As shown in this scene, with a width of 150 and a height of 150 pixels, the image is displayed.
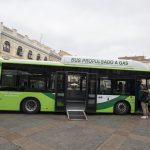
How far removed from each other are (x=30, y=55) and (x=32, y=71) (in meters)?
36.8

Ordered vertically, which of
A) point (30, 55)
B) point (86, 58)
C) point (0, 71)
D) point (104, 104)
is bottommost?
point (104, 104)

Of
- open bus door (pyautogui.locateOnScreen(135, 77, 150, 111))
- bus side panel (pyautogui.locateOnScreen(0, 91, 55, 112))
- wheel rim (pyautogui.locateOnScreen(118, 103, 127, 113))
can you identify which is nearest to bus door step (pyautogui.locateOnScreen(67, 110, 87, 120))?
bus side panel (pyautogui.locateOnScreen(0, 91, 55, 112))

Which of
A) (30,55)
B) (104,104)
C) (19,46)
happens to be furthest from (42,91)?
(30,55)

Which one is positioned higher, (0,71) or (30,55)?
(30,55)

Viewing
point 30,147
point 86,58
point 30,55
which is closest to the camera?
point 30,147

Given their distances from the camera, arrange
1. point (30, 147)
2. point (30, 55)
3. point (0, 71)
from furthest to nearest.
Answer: point (30, 55), point (0, 71), point (30, 147)

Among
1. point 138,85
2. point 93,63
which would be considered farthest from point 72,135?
point 138,85

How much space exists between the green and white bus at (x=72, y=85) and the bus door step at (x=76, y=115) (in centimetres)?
10

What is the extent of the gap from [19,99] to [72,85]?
9.08 feet

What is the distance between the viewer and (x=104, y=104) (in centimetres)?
1271

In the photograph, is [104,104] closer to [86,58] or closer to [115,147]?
[86,58]

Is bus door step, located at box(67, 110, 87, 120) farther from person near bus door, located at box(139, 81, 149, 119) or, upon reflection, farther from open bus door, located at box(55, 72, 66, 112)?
person near bus door, located at box(139, 81, 149, 119)

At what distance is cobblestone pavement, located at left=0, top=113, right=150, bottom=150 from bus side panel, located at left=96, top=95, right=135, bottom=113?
233 cm

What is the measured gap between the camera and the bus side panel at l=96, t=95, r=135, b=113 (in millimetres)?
12670
